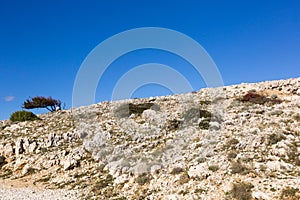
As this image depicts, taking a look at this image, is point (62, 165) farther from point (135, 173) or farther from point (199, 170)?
point (199, 170)

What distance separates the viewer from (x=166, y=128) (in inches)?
1163

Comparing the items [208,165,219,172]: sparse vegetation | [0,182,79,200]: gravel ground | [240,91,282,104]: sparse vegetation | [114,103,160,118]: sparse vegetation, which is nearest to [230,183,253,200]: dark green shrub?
[208,165,219,172]: sparse vegetation

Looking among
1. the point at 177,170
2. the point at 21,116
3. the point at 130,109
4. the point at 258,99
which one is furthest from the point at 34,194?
the point at 258,99

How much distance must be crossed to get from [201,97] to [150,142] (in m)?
23.7

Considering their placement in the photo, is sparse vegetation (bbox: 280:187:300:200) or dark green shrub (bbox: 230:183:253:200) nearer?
sparse vegetation (bbox: 280:187:300:200)

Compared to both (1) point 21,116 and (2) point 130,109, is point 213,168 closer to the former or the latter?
(2) point 130,109

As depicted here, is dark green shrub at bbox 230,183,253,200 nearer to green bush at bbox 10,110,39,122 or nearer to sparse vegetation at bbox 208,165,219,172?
sparse vegetation at bbox 208,165,219,172

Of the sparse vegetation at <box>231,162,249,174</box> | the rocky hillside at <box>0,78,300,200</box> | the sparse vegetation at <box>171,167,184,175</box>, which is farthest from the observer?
the sparse vegetation at <box>171,167,184,175</box>

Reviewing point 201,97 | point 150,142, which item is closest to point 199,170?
point 150,142

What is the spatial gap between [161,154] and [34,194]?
9.69 m

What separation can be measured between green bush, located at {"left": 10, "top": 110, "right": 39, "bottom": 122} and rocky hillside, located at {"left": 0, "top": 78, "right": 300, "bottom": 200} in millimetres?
2718

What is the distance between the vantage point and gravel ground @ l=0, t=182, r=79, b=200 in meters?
19.1

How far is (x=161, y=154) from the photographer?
22.5 meters

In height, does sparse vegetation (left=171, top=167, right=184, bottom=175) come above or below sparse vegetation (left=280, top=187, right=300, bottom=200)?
above
